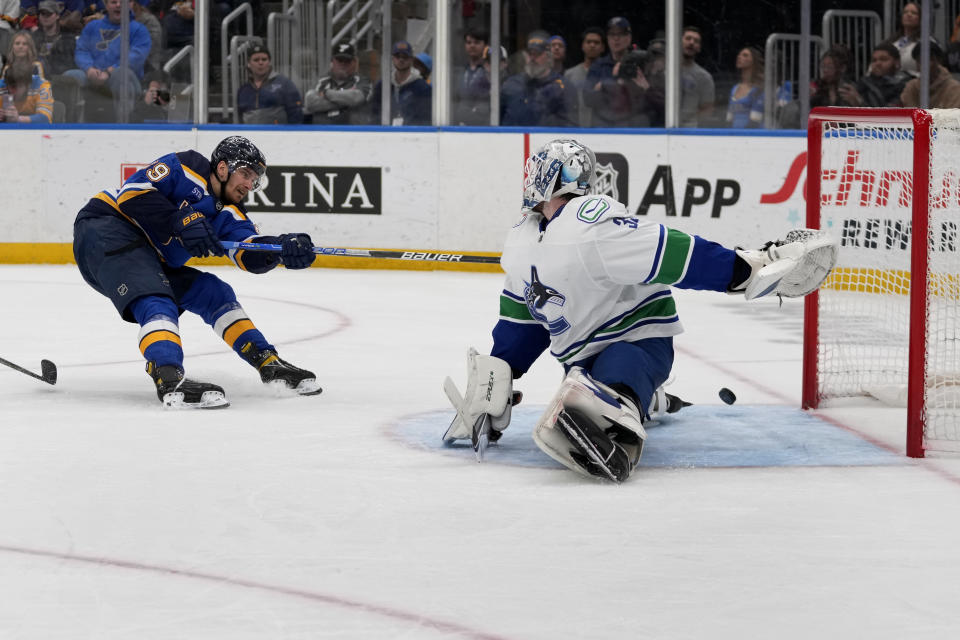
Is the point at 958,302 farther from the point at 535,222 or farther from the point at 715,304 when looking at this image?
the point at 715,304

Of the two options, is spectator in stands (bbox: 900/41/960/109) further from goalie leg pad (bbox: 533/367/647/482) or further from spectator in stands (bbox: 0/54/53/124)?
spectator in stands (bbox: 0/54/53/124)

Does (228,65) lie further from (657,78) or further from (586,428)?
(586,428)

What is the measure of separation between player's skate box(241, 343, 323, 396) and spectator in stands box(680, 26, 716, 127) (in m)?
4.20

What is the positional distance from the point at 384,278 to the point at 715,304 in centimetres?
201

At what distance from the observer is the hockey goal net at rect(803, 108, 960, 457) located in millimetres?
2924

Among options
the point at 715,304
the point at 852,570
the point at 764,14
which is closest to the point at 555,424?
the point at 852,570

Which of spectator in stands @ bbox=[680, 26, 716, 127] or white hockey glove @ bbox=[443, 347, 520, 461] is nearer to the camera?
white hockey glove @ bbox=[443, 347, 520, 461]

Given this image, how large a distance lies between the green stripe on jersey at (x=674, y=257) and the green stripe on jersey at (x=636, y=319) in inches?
7.3

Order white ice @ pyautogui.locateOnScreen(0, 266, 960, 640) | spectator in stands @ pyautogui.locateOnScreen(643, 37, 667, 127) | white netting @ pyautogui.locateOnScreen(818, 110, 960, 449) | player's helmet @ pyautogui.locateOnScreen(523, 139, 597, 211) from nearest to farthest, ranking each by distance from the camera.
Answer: white ice @ pyautogui.locateOnScreen(0, 266, 960, 640) < player's helmet @ pyautogui.locateOnScreen(523, 139, 597, 211) < white netting @ pyautogui.locateOnScreen(818, 110, 960, 449) < spectator in stands @ pyautogui.locateOnScreen(643, 37, 667, 127)

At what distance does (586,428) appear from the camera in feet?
8.59

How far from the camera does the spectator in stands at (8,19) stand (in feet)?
27.5

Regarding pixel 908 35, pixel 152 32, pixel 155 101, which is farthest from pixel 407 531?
pixel 152 32

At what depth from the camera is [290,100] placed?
26.5 feet

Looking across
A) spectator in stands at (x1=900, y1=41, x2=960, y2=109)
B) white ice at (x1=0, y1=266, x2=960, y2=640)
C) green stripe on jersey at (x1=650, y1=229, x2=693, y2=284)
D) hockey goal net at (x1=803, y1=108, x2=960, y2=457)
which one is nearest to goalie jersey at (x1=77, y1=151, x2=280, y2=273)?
white ice at (x1=0, y1=266, x2=960, y2=640)
